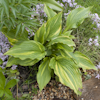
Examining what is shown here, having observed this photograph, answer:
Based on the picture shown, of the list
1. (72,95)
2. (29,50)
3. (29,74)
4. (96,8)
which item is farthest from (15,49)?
(96,8)

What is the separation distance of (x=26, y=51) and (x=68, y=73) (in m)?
0.65

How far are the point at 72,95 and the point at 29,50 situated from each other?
109 centimetres

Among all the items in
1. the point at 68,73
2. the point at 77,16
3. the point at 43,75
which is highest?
the point at 77,16

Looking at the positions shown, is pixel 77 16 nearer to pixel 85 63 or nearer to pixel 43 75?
pixel 85 63

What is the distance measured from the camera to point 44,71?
147 centimetres

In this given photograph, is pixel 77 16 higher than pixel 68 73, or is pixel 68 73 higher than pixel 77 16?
pixel 77 16

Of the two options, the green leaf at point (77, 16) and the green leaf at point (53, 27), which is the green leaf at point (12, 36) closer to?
the green leaf at point (53, 27)

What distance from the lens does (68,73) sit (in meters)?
1.38

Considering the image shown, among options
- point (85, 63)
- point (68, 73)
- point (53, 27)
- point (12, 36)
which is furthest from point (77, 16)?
point (12, 36)

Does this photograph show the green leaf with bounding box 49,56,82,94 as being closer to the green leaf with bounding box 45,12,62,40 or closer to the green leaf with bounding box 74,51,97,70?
the green leaf with bounding box 74,51,97,70

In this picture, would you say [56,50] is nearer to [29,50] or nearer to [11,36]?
[29,50]

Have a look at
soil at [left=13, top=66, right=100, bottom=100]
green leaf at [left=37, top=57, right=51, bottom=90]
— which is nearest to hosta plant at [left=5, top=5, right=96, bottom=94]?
green leaf at [left=37, top=57, right=51, bottom=90]

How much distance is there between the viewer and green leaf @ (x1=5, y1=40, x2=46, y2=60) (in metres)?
1.21

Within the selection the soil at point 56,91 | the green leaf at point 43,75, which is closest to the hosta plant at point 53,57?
the green leaf at point 43,75
